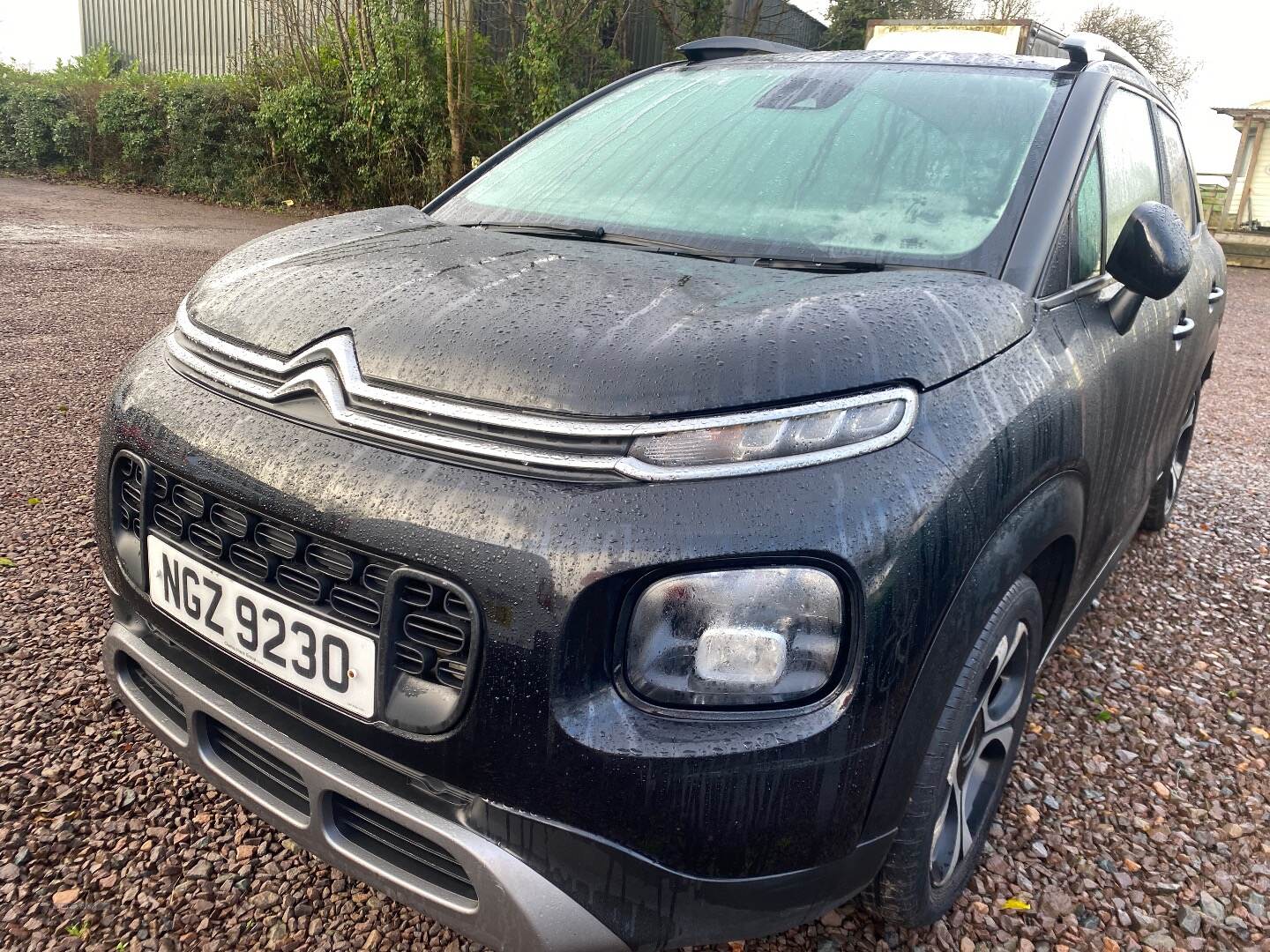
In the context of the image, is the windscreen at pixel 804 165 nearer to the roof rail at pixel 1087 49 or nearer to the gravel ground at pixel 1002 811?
the roof rail at pixel 1087 49

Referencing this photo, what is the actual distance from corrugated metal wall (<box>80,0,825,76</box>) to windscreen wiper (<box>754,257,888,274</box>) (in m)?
15.8

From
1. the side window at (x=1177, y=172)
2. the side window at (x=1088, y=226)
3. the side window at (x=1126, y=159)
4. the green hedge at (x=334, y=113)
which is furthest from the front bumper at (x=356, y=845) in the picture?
the green hedge at (x=334, y=113)

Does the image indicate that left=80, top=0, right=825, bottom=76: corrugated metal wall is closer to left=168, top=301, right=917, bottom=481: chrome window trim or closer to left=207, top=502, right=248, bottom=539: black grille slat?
left=168, top=301, right=917, bottom=481: chrome window trim

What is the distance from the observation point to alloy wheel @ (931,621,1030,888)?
1788 millimetres

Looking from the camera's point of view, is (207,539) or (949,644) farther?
(207,539)

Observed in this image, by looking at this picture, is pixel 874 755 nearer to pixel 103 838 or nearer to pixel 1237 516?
pixel 103 838

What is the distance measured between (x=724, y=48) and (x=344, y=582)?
7.63ft

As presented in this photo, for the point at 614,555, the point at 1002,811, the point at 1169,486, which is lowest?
the point at 1002,811

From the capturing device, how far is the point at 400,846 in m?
1.50

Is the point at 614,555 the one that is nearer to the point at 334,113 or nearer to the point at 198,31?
the point at 334,113

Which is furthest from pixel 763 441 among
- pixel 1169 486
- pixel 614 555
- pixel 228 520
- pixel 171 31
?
pixel 171 31

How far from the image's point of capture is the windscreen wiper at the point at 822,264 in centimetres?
199

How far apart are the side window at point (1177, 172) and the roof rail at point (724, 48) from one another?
4.13 ft

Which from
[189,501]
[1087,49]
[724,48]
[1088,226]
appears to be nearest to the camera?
[189,501]
